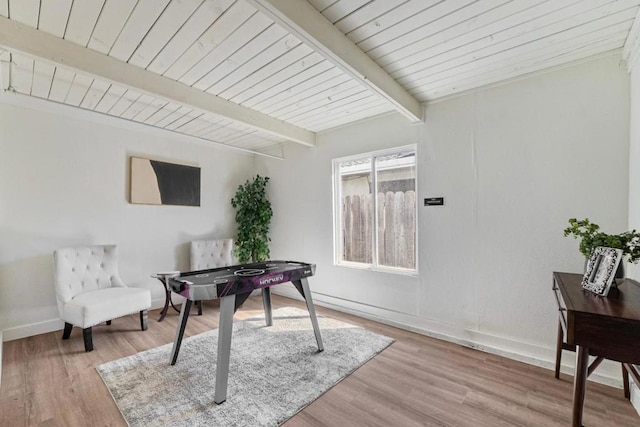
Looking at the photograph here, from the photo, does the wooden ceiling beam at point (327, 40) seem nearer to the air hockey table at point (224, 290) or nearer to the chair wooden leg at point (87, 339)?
the air hockey table at point (224, 290)

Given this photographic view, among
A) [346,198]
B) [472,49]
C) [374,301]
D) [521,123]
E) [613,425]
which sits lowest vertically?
[613,425]

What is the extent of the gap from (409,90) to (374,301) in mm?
2465

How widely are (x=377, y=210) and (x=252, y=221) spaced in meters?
2.12

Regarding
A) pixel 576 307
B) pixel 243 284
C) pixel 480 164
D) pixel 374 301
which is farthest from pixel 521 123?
pixel 243 284

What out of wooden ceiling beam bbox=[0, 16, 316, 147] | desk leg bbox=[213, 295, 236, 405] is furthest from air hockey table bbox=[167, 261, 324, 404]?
wooden ceiling beam bbox=[0, 16, 316, 147]

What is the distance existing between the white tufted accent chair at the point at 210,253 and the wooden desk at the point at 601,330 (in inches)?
157

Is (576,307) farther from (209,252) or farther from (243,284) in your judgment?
(209,252)

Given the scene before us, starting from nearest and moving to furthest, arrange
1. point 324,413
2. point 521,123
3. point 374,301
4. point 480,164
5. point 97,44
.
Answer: point 324,413
point 97,44
point 521,123
point 480,164
point 374,301

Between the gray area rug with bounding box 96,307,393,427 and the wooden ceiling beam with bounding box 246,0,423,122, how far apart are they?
2.37m

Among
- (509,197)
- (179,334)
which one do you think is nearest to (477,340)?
(509,197)

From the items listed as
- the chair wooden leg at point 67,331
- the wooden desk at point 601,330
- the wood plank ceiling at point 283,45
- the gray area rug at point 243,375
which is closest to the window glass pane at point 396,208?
the wood plank ceiling at point 283,45

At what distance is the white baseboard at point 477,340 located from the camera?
2.18 m

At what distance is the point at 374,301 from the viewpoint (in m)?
3.52

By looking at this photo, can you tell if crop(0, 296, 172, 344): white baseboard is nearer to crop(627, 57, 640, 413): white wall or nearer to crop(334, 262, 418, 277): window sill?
crop(334, 262, 418, 277): window sill
